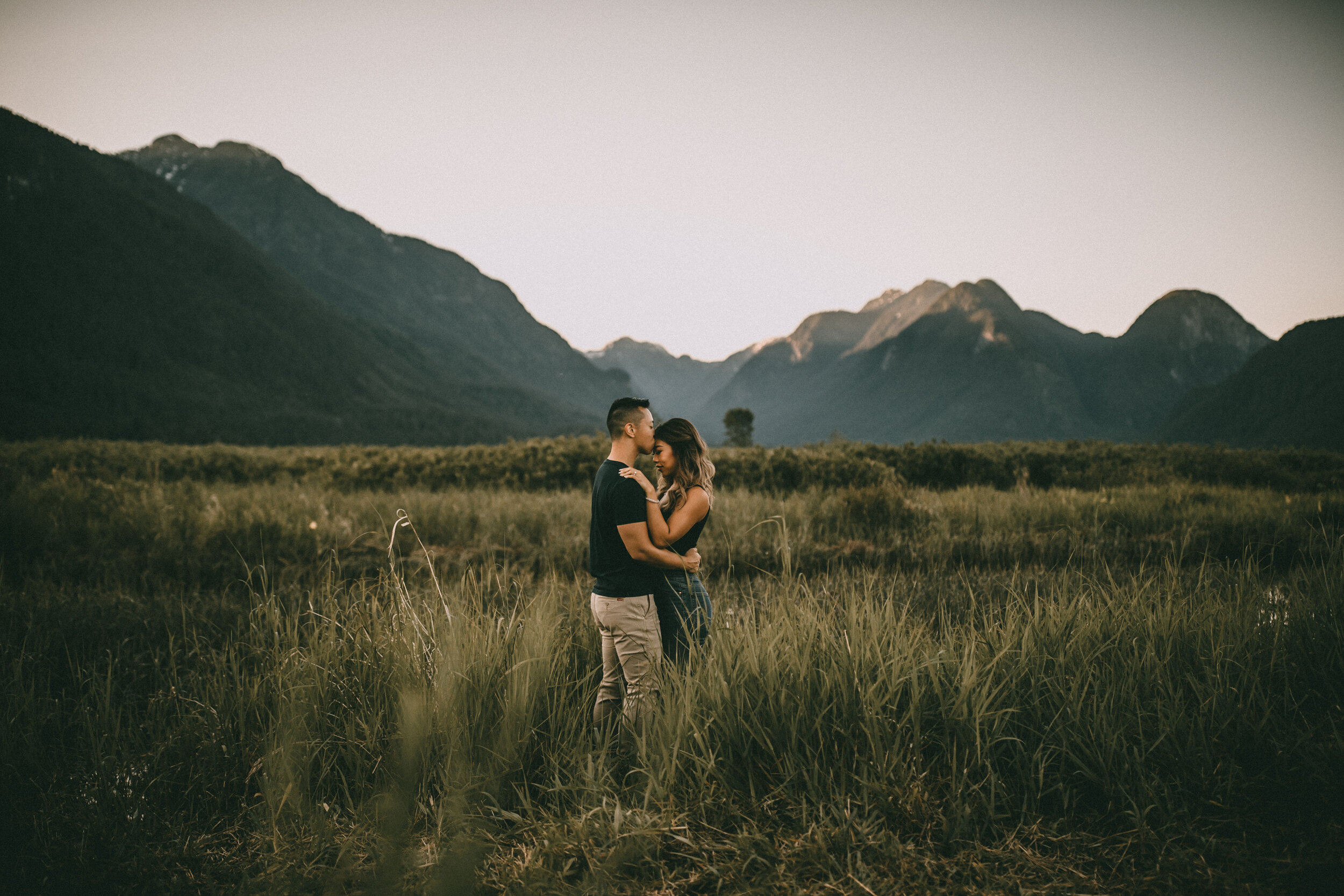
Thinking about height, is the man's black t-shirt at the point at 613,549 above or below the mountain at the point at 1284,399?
below

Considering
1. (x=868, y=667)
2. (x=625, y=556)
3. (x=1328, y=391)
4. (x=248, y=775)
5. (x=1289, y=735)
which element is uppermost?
(x=1328, y=391)

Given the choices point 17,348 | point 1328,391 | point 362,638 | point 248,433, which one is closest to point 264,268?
point 17,348

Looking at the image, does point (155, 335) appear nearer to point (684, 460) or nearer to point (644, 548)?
point (684, 460)

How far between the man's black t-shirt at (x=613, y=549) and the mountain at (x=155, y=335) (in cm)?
12140

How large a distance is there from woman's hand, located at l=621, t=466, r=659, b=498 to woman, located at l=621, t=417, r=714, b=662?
6 centimetres

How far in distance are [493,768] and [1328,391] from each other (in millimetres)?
145238

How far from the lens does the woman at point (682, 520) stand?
3377 millimetres

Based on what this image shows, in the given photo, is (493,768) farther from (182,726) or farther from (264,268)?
(264,268)

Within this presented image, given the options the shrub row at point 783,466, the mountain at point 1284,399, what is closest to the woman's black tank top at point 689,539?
the shrub row at point 783,466

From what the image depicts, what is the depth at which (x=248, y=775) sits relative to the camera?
112 inches

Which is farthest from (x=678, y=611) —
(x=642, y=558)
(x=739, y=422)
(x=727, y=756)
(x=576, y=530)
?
(x=739, y=422)

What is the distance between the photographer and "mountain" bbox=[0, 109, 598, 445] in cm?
10569

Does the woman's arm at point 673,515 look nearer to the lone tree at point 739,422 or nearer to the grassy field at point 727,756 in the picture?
the grassy field at point 727,756

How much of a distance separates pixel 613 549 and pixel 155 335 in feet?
542
